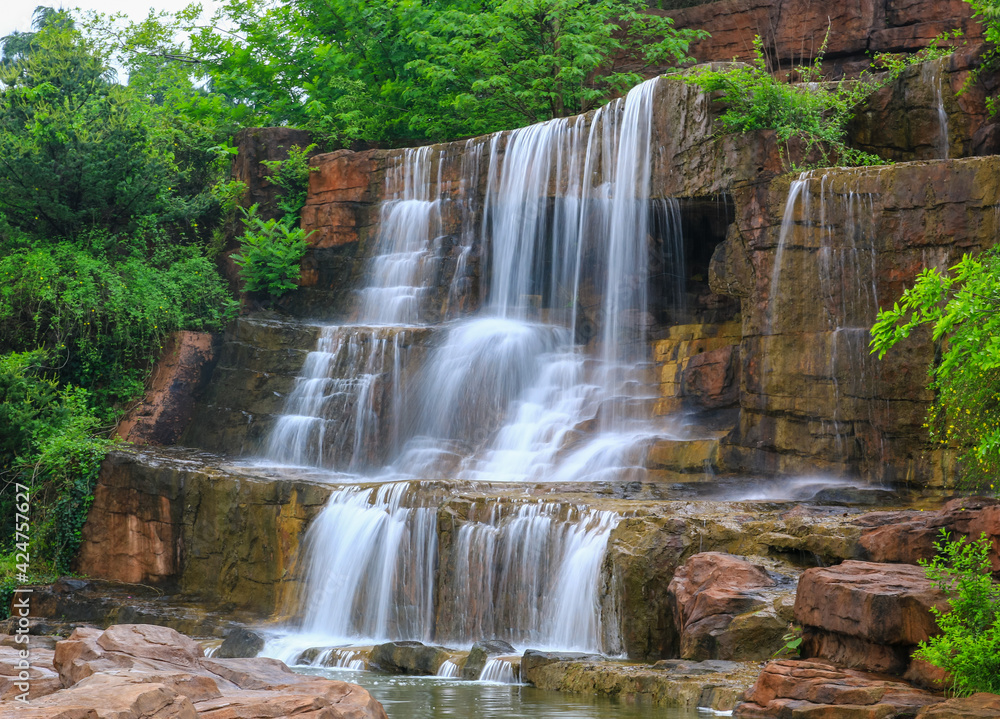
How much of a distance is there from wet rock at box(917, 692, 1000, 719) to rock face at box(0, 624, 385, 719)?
379 centimetres

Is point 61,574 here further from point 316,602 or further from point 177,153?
point 177,153

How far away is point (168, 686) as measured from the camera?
591cm

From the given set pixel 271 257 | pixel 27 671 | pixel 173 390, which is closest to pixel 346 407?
pixel 173 390

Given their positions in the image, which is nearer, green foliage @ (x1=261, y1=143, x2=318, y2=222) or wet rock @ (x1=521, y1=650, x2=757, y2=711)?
wet rock @ (x1=521, y1=650, x2=757, y2=711)

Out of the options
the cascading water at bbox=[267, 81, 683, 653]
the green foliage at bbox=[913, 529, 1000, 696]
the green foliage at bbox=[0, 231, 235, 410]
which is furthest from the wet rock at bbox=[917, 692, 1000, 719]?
the green foliage at bbox=[0, 231, 235, 410]

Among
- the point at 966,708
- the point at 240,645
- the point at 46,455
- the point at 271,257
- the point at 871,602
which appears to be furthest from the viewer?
the point at 271,257

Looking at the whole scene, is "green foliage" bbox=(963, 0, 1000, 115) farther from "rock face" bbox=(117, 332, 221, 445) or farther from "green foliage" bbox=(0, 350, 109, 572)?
"green foliage" bbox=(0, 350, 109, 572)

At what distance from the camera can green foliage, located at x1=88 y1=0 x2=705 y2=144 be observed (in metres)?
22.9

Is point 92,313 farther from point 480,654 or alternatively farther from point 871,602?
Result: point 871,602

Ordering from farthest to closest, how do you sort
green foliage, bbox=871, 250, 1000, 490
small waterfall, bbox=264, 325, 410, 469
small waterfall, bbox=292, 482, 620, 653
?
small waterfall, bbox=264, 325, 410, 469, small waterfall, bbox=292, 482, 620, 653, green foliage, bbox=871, 250, 1000, 490

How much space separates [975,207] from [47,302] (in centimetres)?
1682

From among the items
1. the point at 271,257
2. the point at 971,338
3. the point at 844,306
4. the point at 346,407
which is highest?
the point at 271,257

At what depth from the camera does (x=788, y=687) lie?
795 centimetres

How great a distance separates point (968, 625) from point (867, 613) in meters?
0.78
